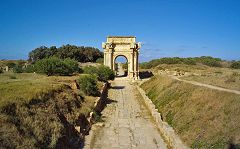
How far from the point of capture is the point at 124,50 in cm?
3956

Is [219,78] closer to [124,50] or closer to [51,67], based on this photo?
[51,67]

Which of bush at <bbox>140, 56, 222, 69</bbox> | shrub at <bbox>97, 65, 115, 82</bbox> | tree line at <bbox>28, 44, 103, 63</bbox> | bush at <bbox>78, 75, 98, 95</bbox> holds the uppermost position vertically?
tree line at <bbox>28, 44, 103, 63</bbox>

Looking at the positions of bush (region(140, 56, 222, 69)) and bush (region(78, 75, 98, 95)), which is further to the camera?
bush (region(140, 56, 222, 69))

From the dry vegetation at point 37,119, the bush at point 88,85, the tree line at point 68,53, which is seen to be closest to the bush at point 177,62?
the tree line at point 68,53

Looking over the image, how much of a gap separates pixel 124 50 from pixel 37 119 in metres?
29.5

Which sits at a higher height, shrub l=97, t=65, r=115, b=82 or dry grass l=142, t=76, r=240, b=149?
shrub l=97, t=65, r=115, b=82

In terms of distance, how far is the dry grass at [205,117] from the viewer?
1030cm

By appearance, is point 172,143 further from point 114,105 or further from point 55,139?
point 114,105

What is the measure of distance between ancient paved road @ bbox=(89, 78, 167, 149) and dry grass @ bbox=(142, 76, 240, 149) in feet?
3.69

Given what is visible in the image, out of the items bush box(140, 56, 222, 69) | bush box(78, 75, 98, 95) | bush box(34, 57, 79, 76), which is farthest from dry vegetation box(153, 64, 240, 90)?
bush box(140, 56, 222, 69)

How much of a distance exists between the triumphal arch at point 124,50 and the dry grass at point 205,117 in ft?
71.7

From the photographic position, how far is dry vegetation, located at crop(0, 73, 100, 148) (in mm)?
8820

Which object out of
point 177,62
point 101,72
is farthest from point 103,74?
point 177,62

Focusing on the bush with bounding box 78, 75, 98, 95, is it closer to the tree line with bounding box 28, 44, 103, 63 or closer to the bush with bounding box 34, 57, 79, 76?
the bush with bounding box 34, 57, 79, 76
